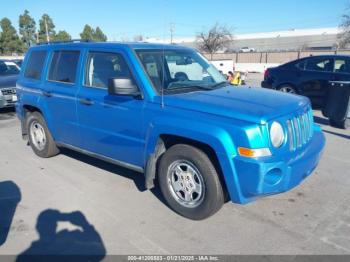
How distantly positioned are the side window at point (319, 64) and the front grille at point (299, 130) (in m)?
6.23

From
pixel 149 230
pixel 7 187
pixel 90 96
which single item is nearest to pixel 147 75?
pixel 90 96

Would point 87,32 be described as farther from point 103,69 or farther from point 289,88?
point 103,69

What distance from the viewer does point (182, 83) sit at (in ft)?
13.9

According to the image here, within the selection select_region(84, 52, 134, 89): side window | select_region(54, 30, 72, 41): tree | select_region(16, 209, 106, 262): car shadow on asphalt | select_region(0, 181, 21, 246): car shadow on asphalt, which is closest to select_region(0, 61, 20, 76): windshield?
select_region(0, 181, 21, 246): car shadow on asphalt

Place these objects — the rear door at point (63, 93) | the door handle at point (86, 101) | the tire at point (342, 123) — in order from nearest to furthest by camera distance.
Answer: the door handle at point (86, 101)
the rear door at point (63, 93)
the tire at point (342, 123)

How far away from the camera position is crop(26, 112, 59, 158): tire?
5664mm

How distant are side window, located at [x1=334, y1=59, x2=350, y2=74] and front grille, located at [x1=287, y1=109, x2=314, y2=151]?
613cm

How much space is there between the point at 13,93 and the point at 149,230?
8277 millimetres

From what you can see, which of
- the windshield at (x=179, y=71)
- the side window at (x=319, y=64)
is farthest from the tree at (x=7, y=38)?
the windshield at (x=179, y=71)

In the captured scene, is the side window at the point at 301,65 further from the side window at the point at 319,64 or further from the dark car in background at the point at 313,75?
the side window at the point at 319,64

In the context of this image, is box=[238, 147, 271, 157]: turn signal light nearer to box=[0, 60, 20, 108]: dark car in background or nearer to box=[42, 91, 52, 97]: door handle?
box=[42, 91, 52, 97]: door handle

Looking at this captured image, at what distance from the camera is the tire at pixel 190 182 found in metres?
3.45

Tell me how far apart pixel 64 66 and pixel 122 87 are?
172 cm

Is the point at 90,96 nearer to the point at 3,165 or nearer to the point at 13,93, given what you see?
the point at 3,165
